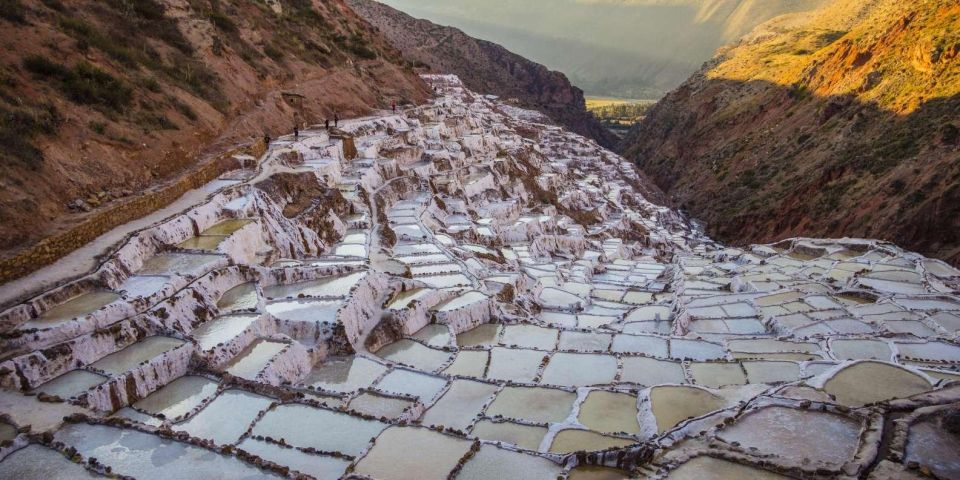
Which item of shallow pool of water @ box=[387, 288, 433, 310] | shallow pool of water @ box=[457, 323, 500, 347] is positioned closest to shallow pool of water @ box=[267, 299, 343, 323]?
shallow pool of water @ box=[387, 288, 433, 310]

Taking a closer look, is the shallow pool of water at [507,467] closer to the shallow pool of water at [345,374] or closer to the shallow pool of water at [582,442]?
the shallow pool of water at [582,442]

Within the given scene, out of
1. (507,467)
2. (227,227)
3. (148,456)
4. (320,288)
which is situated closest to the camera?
(148,456)

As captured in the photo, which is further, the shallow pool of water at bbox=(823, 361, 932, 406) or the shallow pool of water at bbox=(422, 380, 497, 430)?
the shallow pool of water at bbox=(422, 380, 497, 430)

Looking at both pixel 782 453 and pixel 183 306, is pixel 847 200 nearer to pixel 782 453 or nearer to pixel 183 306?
pixel 782 453

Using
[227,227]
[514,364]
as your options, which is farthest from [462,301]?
[227,227]

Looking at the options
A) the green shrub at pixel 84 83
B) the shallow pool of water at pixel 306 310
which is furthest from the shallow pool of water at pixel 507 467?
the green shrub at pixel 84 83

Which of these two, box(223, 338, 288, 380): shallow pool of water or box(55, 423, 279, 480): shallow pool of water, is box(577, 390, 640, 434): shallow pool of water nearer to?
box(55, 423, 279, 480): shallow pool of water

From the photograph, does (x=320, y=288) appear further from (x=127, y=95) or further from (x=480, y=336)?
(x=127, y=95)
